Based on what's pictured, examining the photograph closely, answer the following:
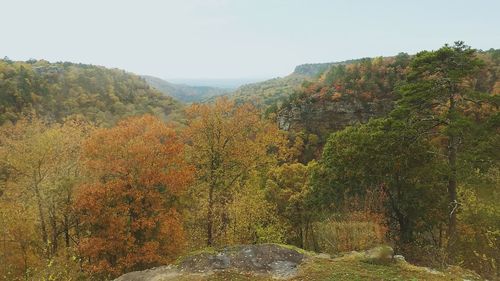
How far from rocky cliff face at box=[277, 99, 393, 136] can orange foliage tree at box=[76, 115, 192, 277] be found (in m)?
72.5

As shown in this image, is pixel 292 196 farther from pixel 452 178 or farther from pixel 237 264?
pixel 237 264

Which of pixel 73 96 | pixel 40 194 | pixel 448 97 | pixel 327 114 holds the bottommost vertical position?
pixel 40 194

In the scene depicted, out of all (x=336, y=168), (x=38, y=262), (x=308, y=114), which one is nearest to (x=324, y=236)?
(x=336, y=168)

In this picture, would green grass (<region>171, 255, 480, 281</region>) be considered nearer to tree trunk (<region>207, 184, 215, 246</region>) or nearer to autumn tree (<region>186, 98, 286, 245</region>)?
tree trunk (<region>207, 184, 215, 246</region>)

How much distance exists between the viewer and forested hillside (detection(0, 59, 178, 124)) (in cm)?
12062

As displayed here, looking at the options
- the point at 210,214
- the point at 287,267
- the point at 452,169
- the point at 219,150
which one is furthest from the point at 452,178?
the point at 210,214

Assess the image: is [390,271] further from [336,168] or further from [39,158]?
[39,158]

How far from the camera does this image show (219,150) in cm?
3180

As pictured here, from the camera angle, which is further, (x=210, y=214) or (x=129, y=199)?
(x=210, y=214)

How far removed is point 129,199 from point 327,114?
8059 cm

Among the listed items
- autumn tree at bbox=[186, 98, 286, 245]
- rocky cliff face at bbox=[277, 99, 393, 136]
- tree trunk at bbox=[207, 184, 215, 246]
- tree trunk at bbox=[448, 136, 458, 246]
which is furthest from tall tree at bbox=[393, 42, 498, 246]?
rocky cliff face at bbox=[277, 99, 393, 136]

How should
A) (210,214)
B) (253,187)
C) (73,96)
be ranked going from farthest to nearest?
(73,96), (253,187), (210,214)

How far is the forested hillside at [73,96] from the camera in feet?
396

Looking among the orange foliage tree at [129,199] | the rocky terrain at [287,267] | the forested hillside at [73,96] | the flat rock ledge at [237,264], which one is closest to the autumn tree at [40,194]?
the orange foliage tree at [129,199]
